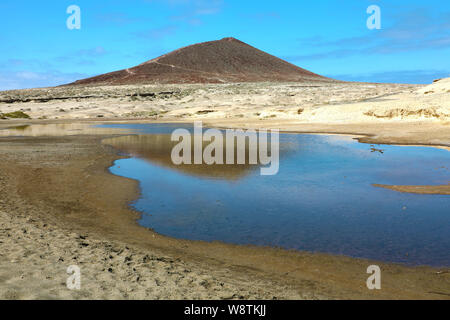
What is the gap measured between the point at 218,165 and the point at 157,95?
168ft

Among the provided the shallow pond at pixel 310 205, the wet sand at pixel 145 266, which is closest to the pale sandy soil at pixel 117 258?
the wet sand at pixel 145 266

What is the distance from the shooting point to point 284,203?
8883mm

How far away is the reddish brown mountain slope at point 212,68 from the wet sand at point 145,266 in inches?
2944

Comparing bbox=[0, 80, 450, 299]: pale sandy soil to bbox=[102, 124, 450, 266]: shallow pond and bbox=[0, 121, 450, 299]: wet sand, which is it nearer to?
bbox=[0, 121, 450, 299]: wet sand

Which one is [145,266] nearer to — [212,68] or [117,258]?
[117,258]

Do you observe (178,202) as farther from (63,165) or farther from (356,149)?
(356,149)

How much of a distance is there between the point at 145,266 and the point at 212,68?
3600 inches

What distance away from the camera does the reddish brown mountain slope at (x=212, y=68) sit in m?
84.9

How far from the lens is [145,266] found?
201 inches

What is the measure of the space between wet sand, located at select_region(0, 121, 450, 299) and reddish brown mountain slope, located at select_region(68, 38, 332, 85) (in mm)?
74770

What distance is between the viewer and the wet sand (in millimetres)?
4367

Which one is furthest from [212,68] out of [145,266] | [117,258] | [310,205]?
[145,266]

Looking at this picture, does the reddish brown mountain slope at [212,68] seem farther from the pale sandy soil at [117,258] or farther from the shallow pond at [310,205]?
the pale sandy soil at [117,258]

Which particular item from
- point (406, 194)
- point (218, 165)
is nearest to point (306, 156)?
point (218, 165)
